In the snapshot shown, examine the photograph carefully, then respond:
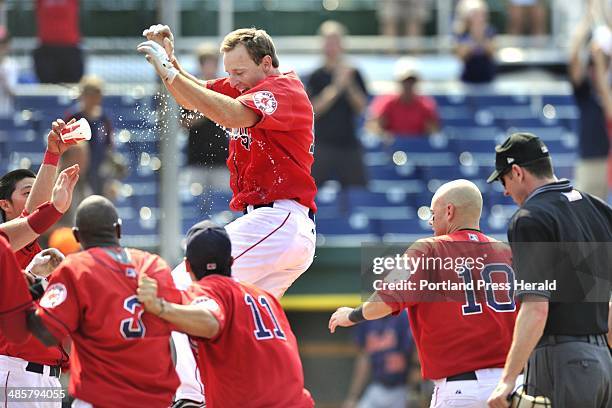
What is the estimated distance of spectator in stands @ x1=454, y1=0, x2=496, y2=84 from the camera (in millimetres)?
15391

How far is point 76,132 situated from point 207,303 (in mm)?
1649

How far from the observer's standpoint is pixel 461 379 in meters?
6.68

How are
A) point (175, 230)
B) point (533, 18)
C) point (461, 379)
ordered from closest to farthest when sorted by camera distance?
point (461, 379) < point (175, 230) < point (533, 18)

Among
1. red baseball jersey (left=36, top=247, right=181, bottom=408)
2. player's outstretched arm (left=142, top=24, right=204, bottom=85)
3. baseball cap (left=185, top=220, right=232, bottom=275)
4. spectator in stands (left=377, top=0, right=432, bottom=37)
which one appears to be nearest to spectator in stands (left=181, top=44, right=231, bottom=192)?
player's outstretched arm (left=142, top=24, right=204, bottom=85)

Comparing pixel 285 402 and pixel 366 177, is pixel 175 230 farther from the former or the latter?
pixel 285 402

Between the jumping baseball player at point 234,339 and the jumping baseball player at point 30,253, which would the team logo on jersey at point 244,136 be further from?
the jumping baseball player at point 234,339

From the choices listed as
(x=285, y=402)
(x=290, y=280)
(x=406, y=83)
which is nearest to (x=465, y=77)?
(x=406, y=83)

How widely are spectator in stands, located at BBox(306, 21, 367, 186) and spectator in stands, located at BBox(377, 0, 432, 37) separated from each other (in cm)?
368

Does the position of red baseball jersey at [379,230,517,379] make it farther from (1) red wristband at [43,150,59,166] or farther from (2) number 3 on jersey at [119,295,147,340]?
(1) red wristband at [43,150,59,166]

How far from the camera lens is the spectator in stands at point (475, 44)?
15391 mm

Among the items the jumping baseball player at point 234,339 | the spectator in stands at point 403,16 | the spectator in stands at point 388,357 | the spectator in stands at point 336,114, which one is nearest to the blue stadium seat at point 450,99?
the spectator in stands at point 403,16

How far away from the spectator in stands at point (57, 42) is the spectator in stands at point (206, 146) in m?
1.50

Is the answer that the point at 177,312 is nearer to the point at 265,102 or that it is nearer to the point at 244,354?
the point at 244,354

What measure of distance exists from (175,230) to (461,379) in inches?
214
